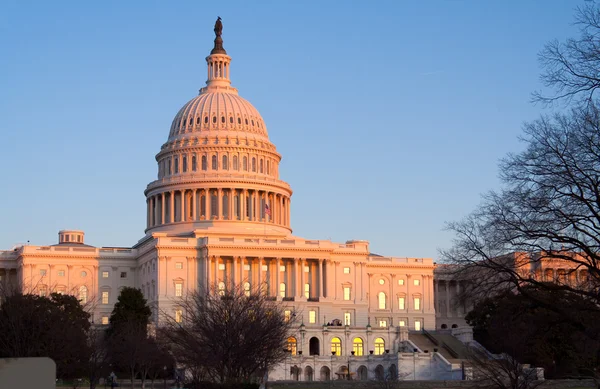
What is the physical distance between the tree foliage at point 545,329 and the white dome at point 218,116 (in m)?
51.6

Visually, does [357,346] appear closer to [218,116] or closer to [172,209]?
[172,209]

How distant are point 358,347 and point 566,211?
323 ft

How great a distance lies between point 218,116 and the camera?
15712 centimetres

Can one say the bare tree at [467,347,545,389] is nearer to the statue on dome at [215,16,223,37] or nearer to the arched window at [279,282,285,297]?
the arched window at [279,282,285,297]

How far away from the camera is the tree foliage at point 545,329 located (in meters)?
30.9

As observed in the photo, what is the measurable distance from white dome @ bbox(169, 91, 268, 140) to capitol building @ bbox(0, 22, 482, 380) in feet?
0.70

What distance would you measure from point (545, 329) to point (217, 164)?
12348cm

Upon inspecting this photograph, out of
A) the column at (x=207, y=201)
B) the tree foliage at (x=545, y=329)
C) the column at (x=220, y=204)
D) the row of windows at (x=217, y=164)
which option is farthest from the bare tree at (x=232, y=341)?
the row of windows at (x=217, y=164)

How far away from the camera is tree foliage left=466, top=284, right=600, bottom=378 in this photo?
101ft

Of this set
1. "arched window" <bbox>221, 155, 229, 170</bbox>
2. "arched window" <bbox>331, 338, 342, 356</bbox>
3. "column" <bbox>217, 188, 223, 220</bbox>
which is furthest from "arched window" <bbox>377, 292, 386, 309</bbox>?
"arched window" <bbox>221, 155, 229, 170</bbox>

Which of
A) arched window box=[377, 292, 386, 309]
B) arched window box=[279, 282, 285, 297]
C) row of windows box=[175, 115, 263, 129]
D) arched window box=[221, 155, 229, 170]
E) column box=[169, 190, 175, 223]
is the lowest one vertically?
arched window box=[377, 292, 386, 309]

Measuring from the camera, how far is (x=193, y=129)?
516 feet

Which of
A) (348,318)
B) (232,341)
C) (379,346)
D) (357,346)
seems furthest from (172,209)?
(232,341)

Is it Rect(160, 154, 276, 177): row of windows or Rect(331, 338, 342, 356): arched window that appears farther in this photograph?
Rect(160, 154, 276, 177): row of windows
